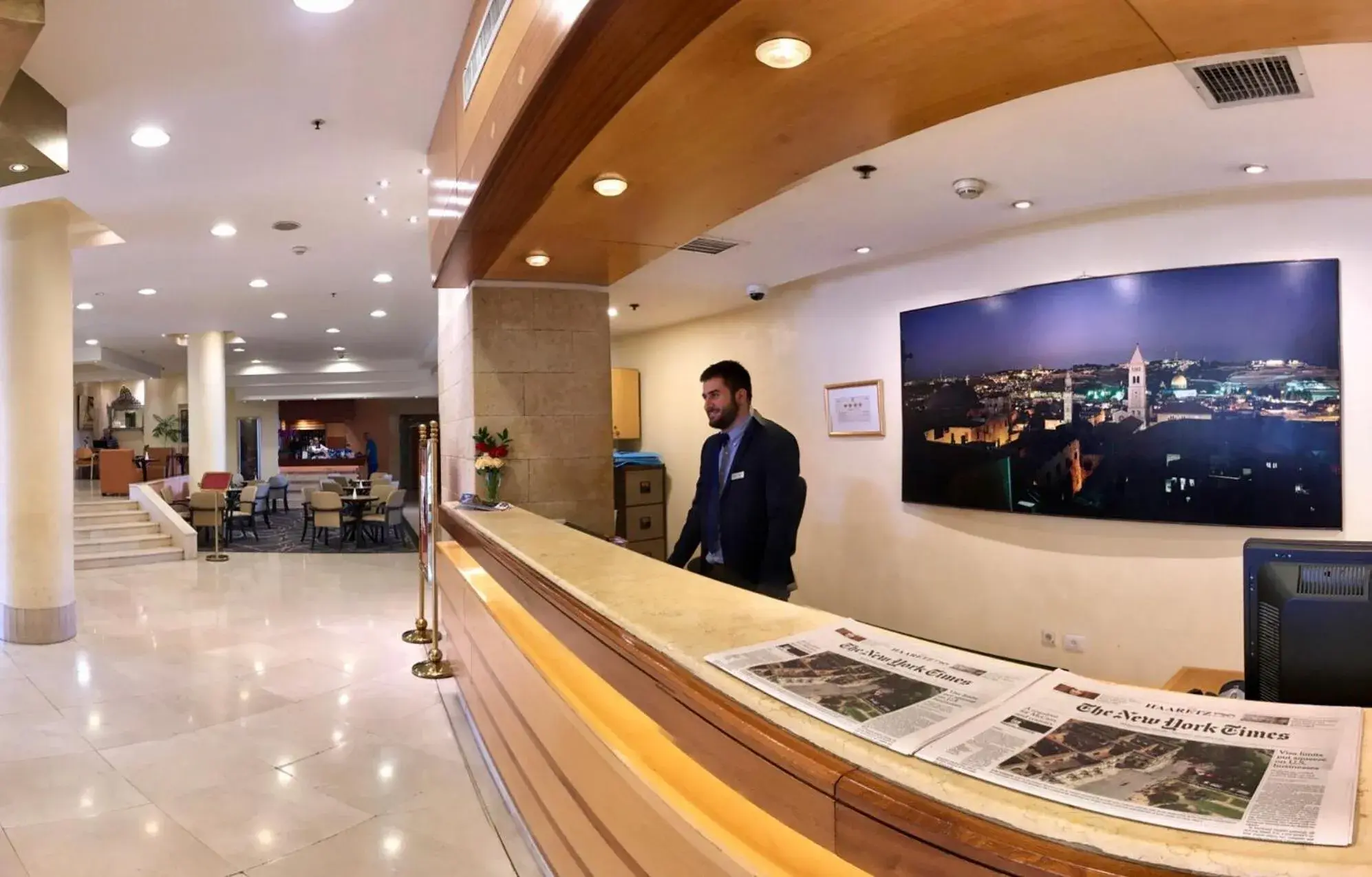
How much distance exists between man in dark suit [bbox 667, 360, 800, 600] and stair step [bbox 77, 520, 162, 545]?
32.7 ft

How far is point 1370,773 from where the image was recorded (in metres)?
0.92

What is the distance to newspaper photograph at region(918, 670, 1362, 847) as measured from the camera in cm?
A: 81

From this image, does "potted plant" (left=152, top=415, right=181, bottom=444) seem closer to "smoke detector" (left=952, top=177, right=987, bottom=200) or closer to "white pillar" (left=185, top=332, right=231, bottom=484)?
"white pillar" (left=185, top=332, right=231, bottom=484)

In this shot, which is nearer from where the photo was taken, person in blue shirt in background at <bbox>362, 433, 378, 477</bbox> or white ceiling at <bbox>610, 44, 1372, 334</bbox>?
white ceiling at <bbox>610, 44, 1372, 334</bbox>

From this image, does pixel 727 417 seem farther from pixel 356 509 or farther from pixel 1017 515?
pixel 356 509

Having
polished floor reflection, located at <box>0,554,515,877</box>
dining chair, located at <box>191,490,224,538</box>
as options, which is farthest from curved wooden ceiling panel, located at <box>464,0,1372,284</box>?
dining chair, located at <box>191,490,224,538</box>

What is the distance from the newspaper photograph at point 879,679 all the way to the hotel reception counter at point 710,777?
4 centimetres

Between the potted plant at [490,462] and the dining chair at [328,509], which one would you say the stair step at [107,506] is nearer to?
the dining chair at [328,509]

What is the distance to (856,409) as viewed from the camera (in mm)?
5820

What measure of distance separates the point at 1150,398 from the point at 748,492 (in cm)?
241

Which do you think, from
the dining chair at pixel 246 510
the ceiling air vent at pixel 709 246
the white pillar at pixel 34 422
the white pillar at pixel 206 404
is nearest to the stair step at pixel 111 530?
the white pillar at pixel 206 404

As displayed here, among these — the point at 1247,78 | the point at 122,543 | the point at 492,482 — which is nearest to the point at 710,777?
the point at 1247,78

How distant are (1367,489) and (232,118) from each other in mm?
5964

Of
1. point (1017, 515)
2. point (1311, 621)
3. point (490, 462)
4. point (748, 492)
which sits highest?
point (490, 462)
